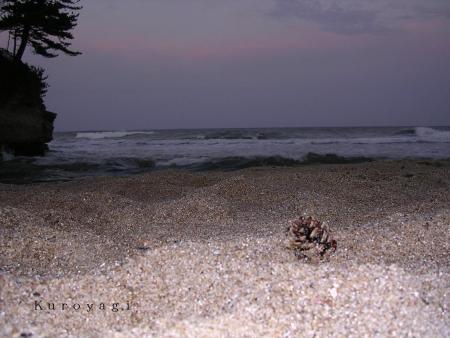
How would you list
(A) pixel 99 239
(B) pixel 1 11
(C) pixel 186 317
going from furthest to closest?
1. (B) pixel 1 11
2. (A) pixel 99 239
3. (C) pixel 186 317

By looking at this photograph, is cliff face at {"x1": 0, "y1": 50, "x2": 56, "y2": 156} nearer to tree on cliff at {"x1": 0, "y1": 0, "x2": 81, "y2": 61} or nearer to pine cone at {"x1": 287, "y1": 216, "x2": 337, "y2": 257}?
tree on cliff at {"x1": 0, "y1": 0, "x2": 81, "y2": 61}

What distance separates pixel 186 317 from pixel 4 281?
0.88 metres

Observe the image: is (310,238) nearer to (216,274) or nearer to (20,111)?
(216,274)

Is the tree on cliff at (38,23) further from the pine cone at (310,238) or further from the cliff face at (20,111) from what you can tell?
the pine cone at (310,238)

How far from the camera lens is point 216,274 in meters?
2.01

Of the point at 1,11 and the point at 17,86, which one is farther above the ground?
the point at 1,11

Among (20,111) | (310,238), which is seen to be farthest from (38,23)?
(310,238)

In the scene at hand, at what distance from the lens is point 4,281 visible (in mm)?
1876

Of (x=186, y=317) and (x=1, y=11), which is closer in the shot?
(x=186, y=317)

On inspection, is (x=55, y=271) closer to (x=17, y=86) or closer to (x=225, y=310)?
(x=225, y=310)

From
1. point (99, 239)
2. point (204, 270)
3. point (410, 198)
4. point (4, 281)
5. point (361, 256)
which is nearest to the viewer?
point (4, 281)

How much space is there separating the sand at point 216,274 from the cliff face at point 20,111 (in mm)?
11154

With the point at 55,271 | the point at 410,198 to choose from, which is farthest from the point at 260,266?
the point at 410,198

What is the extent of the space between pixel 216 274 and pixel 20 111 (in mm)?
13897
